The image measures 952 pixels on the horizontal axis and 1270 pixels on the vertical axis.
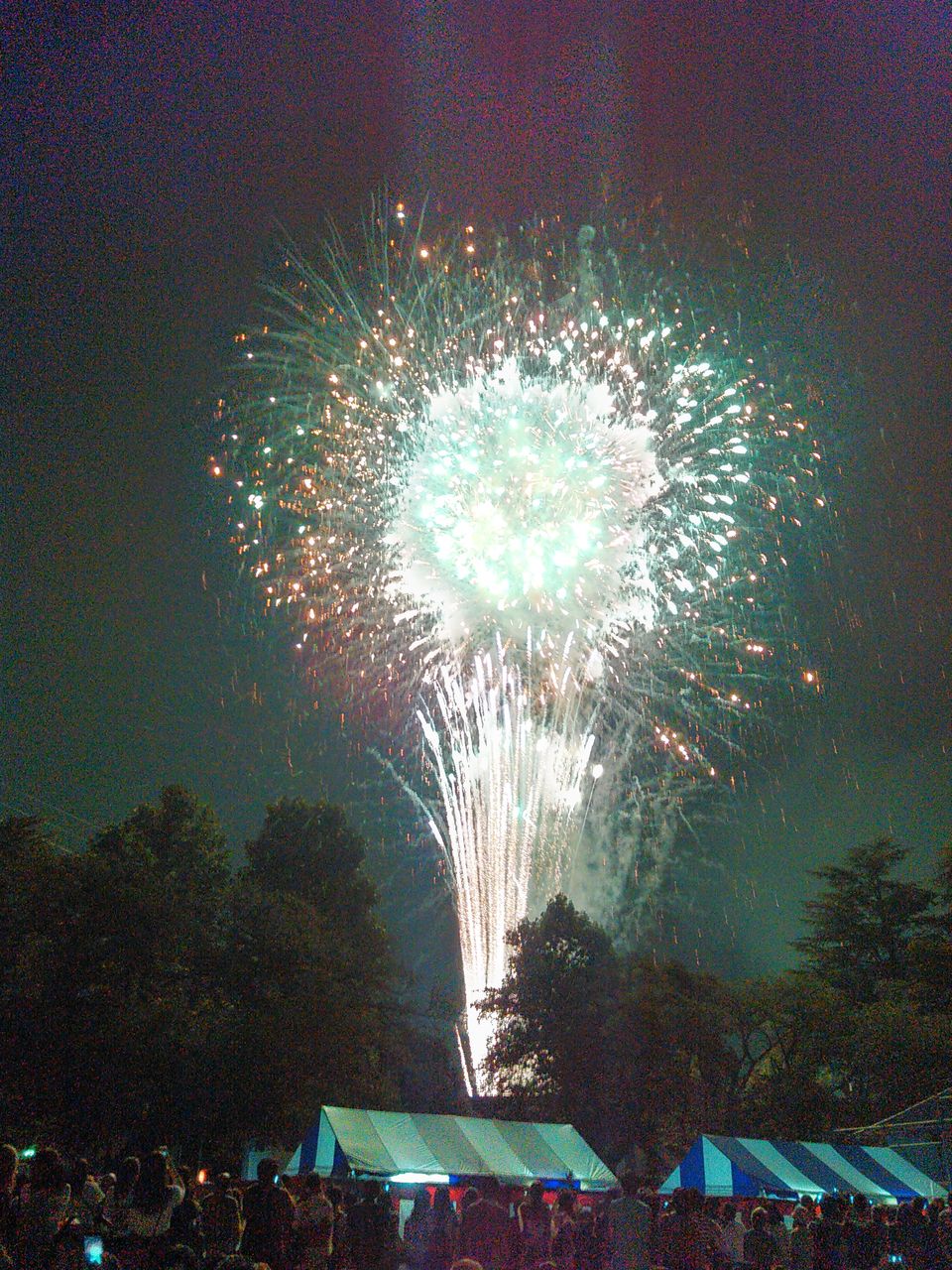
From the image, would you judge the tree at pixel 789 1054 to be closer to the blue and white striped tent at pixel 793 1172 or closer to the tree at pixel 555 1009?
the tree at pixel 555 1009

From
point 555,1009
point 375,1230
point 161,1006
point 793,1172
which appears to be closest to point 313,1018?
point 161,1006

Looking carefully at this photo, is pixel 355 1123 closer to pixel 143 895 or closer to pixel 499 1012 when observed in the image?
pixel 143 895

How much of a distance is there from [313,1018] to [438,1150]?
12035 mm

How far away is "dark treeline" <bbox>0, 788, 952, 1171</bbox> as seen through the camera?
77.9 feet

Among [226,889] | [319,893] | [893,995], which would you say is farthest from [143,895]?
[893,995]

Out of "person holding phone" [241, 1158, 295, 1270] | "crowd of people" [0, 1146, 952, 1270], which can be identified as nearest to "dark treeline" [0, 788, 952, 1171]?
"crowd of people" [0, 1146, 952, 1270]

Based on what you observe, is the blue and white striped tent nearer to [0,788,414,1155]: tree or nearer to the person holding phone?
the person holding phone

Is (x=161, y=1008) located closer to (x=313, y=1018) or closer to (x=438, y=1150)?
(x=313, y=1018)

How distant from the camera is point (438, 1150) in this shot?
49.7ft

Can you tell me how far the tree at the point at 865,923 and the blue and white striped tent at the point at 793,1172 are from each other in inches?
971

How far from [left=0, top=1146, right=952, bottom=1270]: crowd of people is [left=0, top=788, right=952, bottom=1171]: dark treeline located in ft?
41.7

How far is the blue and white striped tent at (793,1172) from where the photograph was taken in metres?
15.3

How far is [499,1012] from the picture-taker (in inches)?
1321

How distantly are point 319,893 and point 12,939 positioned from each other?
1196 centimetres
